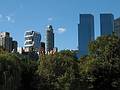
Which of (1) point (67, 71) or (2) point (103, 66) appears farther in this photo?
(2) point (103, 66)

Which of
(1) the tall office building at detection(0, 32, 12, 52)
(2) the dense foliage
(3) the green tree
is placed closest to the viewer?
(2) the dense foliage

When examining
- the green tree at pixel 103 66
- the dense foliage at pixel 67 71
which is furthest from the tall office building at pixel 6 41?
the dense foliage at pixel 67 71

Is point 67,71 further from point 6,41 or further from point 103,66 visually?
point 6,41

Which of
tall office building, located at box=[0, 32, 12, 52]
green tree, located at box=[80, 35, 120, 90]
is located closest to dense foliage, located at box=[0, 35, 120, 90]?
green tree, located at box=[80, 35, 120, 90]

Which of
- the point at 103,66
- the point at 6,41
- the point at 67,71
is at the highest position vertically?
the point at 6,41

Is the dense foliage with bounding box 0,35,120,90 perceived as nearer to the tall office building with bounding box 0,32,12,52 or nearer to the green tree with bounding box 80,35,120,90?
the green tree with bounding box 80,35,120,90

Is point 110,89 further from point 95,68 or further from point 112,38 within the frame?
point 112,38

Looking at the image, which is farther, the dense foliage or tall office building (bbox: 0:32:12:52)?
tall office building (bbox: 0:32:12:52)

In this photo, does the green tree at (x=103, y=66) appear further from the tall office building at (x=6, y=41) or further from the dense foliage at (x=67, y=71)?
the tall office building at (x=6, y=41)

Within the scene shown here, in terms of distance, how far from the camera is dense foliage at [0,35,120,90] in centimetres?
5938

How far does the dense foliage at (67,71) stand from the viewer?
195ft

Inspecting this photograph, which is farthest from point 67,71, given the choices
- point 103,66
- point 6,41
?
point 6,41

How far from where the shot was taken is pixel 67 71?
210 feet

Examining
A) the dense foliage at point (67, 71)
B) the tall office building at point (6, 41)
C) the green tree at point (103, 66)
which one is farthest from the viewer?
the tall office building at point (6, 41)
